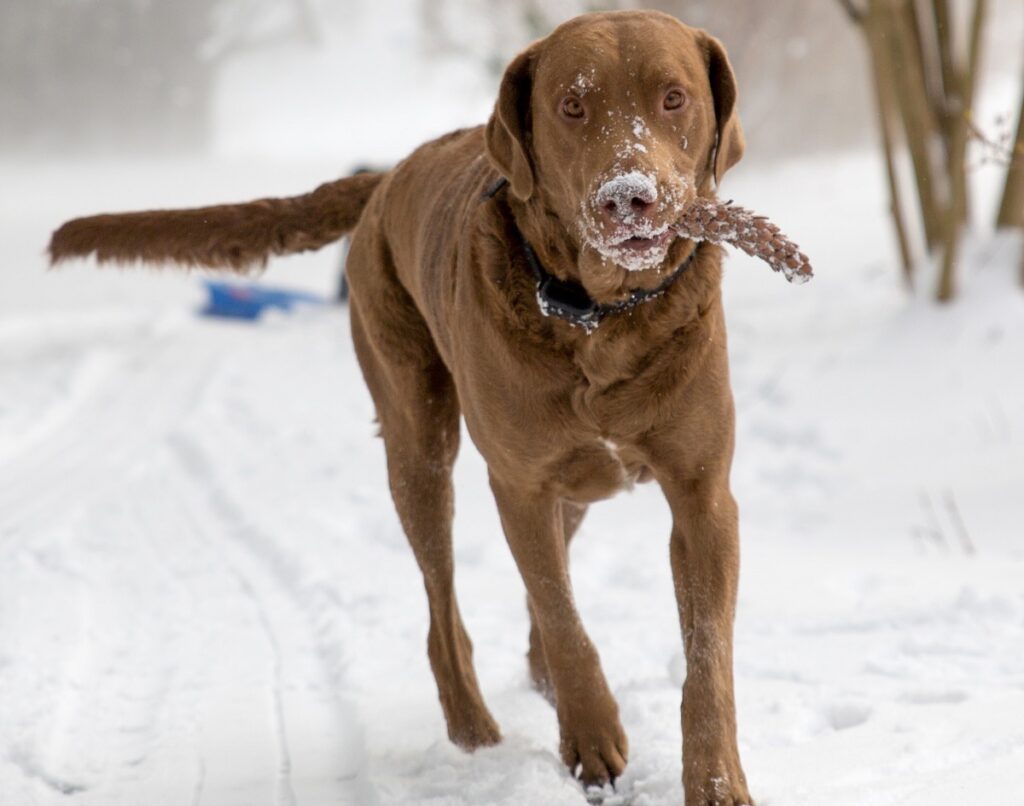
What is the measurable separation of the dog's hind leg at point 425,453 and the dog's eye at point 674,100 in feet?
3.94

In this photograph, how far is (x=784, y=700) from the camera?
3.73m

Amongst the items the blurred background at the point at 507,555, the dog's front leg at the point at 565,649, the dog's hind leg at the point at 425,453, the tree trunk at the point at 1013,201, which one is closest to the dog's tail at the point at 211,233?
the blurred background at the point at 507,555

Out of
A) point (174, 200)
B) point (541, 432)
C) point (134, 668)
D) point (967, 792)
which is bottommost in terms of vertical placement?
point (174, 200)

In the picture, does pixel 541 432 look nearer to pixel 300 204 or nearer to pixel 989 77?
pixel 300 204

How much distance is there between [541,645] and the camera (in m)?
3.94

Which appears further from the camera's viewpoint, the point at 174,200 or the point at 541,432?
the point at 174,200

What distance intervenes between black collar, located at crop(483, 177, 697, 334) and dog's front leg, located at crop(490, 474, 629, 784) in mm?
449

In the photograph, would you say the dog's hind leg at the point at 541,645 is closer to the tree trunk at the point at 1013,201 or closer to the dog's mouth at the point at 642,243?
the dog's mouth at the point at 642,243

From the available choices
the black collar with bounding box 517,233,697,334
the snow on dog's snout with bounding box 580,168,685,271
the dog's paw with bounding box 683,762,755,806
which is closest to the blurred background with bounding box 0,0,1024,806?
the dog's paw with bounding box 683,762,755,806

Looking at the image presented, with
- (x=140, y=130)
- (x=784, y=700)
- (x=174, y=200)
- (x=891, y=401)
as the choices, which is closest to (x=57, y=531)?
(x=784, y=700)

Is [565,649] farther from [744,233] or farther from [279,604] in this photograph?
[279,604]

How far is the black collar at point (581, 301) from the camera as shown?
304cm

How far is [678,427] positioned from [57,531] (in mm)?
3633

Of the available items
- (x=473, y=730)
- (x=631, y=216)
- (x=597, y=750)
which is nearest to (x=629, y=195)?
(x=631, y=216)
